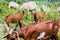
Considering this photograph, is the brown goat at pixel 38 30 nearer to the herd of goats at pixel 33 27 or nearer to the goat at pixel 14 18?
the herd of goats at pixel 33 27

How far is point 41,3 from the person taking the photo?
3270 millimetres

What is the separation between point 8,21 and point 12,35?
23cm

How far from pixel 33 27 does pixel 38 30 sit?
7cm

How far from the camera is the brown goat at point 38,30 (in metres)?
3.10

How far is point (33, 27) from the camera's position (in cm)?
315

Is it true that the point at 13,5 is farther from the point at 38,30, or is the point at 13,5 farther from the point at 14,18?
the point at 38,30

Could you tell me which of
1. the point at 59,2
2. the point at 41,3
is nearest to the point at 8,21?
the point at 41,3

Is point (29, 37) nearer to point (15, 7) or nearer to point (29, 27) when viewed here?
point (29, 27)

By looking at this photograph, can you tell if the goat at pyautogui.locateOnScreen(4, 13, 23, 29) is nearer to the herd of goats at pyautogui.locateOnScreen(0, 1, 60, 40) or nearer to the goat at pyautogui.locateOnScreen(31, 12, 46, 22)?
the herd of goats at pyautogui.locateOnScreen(0, 1, 60, 40)

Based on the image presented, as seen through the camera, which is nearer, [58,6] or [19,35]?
[19,35]

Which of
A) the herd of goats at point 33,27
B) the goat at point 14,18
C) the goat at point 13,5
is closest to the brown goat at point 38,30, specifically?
the herd of goats at point 33,27

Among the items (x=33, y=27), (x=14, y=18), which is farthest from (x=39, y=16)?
(x=14, y=18)

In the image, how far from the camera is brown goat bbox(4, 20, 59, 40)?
3100 millimetres

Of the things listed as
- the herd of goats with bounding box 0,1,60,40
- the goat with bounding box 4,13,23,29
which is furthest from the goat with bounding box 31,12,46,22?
the goat with bounding box 4,13,23,29
